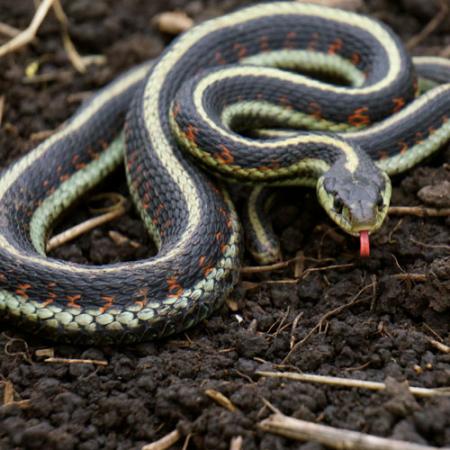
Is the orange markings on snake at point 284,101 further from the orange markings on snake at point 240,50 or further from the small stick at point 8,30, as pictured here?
the small stick at point 8,30

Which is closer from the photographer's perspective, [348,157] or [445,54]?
[348,157]

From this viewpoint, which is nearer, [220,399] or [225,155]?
[220,399]

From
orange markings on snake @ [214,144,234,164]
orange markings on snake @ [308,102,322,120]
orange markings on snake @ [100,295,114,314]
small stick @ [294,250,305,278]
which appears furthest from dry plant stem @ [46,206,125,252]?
orange markings on snake @ [308,102,322,120]

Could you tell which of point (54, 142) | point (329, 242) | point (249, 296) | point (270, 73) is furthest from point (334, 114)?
point (54, 142)

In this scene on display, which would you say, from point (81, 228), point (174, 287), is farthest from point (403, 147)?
point (81, 228)

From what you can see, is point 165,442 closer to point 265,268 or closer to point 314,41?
point 265,268

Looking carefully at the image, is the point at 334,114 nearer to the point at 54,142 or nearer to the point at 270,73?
the point at 270,73
